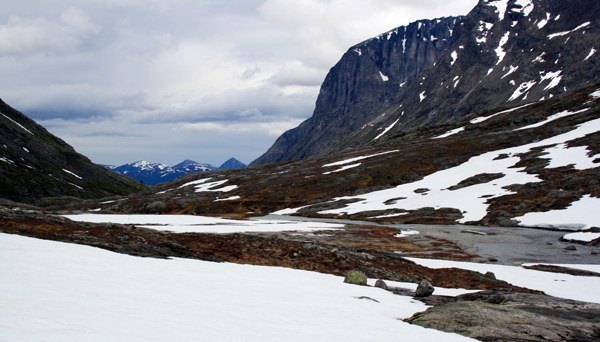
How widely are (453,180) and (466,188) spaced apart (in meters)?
7.89

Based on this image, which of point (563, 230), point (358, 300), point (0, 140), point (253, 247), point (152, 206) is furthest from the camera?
point (0, 140)

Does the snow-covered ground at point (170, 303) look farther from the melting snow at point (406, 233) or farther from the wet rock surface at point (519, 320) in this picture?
the melting snow at point (406, 233)

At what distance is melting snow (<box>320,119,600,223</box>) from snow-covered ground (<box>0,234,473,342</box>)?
205ft

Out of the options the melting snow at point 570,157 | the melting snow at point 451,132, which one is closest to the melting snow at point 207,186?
the melting snow at point 451,132

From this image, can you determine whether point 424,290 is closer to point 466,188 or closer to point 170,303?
point 170,303

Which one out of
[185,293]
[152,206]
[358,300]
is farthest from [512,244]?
[152,206]

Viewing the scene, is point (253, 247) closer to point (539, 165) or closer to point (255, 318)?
point (255, 318)

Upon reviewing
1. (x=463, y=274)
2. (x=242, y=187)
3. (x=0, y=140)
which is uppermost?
(x=0, y=140)

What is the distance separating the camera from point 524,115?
151 meters

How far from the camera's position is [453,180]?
321 feet

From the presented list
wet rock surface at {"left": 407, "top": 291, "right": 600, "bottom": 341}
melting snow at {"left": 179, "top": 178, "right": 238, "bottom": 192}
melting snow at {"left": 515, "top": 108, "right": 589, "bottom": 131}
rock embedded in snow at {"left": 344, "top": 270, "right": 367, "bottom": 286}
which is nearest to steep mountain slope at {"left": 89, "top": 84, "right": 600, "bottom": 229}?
melting snow at {"left": 515, "top": 108, "right": 589, "bottom": 131}

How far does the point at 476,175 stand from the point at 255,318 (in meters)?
90.4

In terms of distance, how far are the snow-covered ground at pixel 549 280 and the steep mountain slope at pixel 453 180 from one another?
107ft

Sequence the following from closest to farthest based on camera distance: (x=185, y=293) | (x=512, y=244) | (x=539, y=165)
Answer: (x=185, y=293)
(x=512, y=244)
(x=539, y=165)
